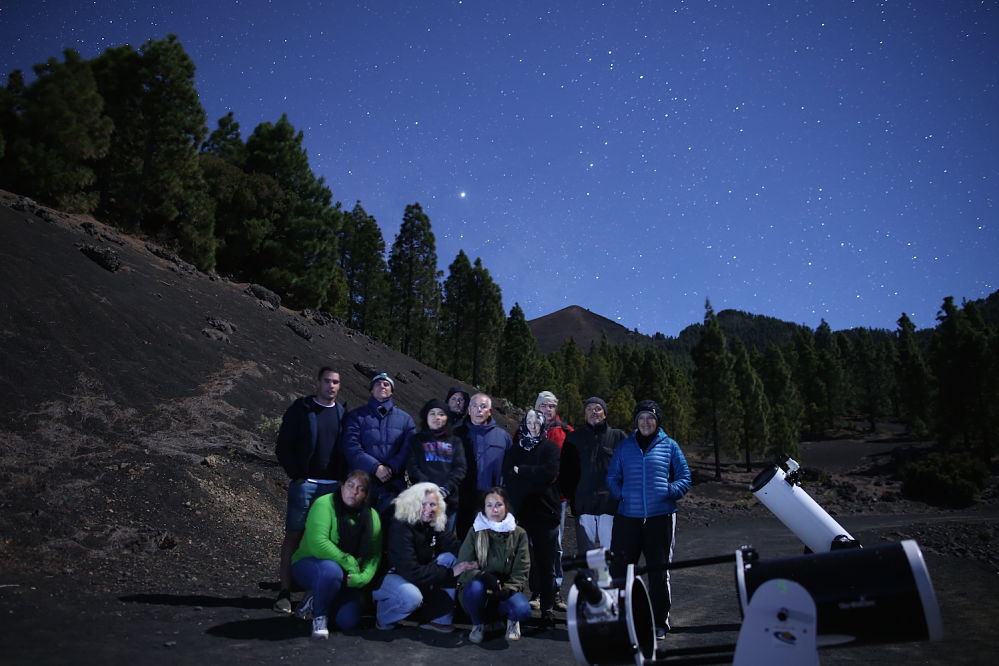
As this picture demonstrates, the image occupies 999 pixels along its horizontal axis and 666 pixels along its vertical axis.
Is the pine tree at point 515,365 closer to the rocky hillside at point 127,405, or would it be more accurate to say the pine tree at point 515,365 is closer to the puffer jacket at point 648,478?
the rocky hillside at point 127,405

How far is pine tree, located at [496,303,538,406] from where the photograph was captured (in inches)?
2023

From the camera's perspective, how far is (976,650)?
18.2 feet

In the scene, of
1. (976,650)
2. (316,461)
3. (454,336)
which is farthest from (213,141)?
(976,650)

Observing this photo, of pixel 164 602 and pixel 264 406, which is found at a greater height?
pixel 264 406

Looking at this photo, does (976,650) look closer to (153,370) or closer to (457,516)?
(457,516)

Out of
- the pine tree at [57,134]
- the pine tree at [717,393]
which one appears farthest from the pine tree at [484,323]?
the pine tree at [57,134]

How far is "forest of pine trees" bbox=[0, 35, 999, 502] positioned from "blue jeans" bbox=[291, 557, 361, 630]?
25234mm

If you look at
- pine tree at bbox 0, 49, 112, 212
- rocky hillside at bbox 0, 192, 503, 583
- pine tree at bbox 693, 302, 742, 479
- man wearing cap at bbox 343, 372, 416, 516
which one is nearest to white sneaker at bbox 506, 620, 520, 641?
man wearing cap at bbox 343, 372, 416, 516

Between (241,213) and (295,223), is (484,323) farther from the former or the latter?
(241,213)

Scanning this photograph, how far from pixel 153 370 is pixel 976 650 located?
53.7 feet

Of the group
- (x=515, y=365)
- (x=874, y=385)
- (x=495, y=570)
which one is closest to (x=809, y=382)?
(x=874, y=385)

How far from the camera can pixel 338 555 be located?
552 cm

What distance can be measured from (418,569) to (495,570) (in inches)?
29.2

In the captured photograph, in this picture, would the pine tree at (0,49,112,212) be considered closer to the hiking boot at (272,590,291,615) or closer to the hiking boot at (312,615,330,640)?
the hiking boot at (272,590,291,615)
